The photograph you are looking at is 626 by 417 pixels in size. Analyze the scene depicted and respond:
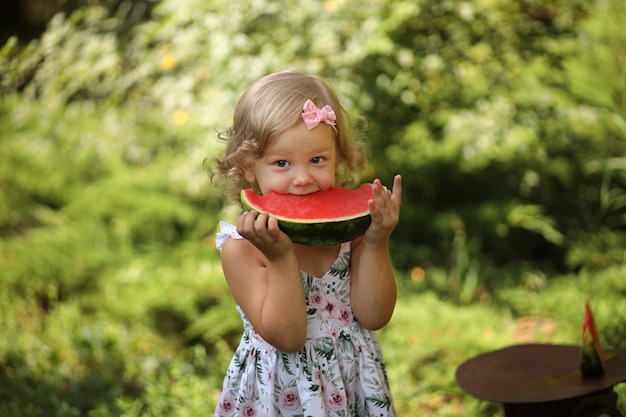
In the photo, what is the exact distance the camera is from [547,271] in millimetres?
5031

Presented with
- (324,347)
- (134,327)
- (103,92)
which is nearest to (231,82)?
(103,92)

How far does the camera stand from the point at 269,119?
7.42ft

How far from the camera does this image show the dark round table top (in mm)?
2701

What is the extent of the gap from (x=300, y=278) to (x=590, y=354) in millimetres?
1170

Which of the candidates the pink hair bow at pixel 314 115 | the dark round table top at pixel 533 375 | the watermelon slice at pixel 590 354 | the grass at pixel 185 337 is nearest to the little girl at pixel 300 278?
the pink hair bow at pixel 314 115

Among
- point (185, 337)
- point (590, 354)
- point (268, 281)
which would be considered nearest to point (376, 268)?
point (268, 281)

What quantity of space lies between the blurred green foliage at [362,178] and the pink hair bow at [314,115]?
1797mm

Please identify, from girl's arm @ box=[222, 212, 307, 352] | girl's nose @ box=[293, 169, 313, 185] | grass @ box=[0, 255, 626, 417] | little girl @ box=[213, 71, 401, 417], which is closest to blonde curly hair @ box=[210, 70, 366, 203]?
little girl @ box=[213, 71, 401, 417]

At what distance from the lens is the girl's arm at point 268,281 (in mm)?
2145

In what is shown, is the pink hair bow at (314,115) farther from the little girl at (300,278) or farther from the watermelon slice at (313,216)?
the watermelon slice at (313,216)

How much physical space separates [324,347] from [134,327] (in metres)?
2.75

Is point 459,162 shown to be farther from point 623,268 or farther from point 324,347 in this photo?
point 324,347

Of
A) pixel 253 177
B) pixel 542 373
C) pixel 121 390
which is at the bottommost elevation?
pixel 121 390

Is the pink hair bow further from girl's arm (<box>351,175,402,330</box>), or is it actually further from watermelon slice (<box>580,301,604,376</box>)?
watermelon slice (<box>580,301,604,376</box>)
